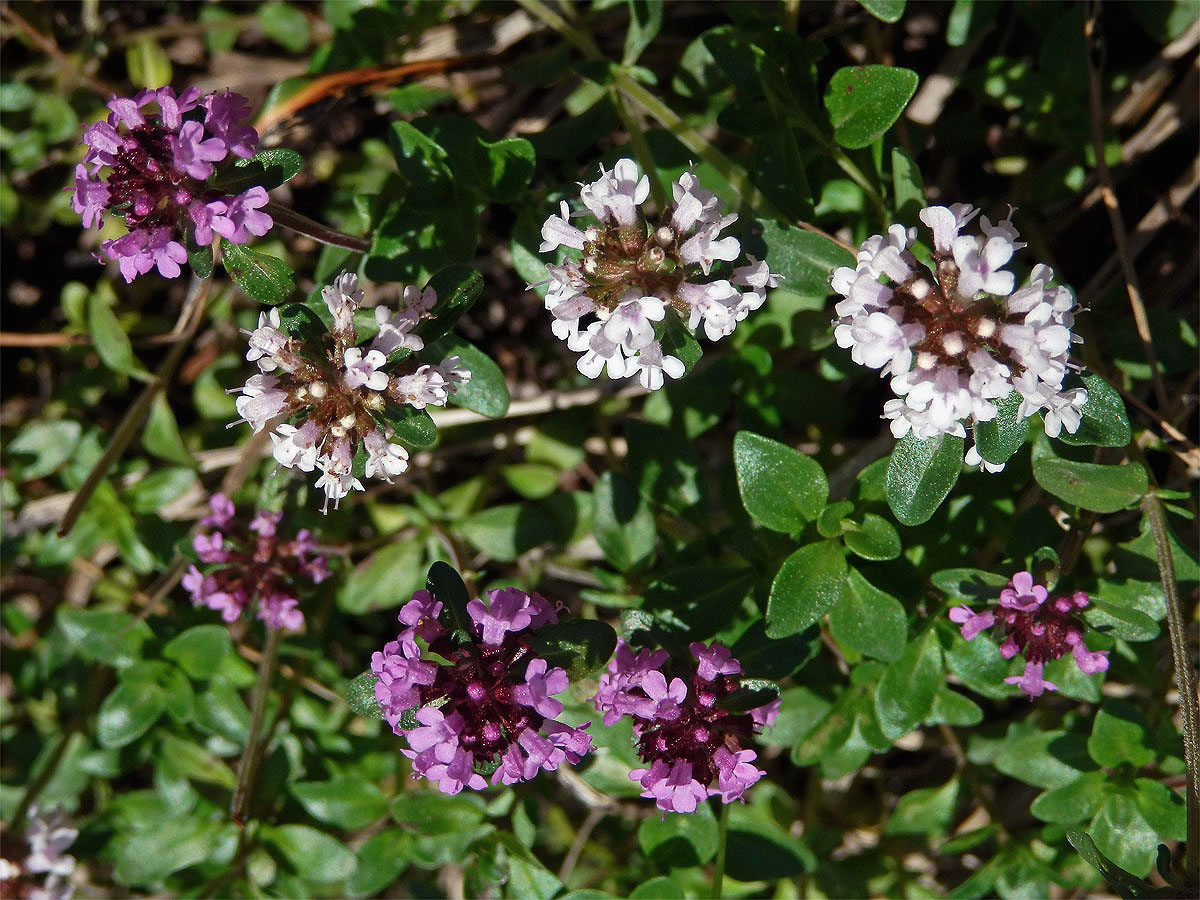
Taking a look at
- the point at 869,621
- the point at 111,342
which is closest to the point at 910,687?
the point at 869,621

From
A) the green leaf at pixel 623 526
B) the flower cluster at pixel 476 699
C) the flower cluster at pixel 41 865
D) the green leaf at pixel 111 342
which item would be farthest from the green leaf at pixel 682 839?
the green leaf at pixel 111 342

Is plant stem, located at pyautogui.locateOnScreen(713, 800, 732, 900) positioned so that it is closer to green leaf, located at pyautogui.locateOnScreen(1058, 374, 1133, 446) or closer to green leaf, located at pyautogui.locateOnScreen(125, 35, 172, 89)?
green leaf, located at pyautogui.locateOnScreen(1058, 374, 1133, 446)

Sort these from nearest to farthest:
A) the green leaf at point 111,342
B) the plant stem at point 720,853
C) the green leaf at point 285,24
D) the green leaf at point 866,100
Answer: the green leaf at point 866,100 → the plant stem at point 720,853 → the green leaf at point 111,342 → the green leaf at point 285,24

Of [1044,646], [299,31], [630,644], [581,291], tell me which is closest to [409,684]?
[630,644]

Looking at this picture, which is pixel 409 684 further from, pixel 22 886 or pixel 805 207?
pixel 22 886

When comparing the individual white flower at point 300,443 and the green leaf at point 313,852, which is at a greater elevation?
the individual white flower at point 300,443

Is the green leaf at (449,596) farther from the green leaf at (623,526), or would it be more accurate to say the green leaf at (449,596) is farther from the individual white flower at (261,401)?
the green leaf at (623,526)
